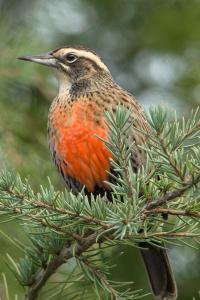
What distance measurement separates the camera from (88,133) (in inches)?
187

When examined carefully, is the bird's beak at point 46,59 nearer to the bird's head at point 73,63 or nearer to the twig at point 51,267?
the bird's head at point 73,63

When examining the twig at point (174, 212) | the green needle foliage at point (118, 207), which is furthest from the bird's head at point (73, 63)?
the twig at point (174, 212)

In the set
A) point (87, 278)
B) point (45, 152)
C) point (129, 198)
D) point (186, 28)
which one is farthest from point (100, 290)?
point (186, 28)

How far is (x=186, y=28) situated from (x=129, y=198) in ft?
13.3

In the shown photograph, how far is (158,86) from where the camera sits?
6.86m

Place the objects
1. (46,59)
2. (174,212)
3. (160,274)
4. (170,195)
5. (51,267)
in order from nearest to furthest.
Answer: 1. (170,195)
2. (174,212)
3. (51,267)
4. (160,274)
5. (46,59)

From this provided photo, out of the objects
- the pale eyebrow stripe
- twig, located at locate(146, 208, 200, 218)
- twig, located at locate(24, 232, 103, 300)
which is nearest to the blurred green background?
the pale eyebrow stripe

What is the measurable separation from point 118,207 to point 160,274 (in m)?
1.86

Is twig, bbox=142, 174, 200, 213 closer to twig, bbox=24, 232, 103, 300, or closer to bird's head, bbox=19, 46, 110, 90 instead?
twig, bbox=24, 232, 103, 300

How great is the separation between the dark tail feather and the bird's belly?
58 cm

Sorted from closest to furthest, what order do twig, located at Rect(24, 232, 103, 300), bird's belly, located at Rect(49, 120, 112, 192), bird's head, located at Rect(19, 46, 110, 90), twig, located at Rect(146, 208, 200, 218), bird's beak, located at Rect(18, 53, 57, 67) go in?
1. twig, located at Rect(146, 208, 200, 218)
2. twig, located at Rect(24, 232, 103, 300)
3. bird's belly, located at Rect(49, 120, 112, 192)
4. bird's beak, located at Rect(18, 53, 57, 67)
5. bird's head, located at Rect(19, 46, 110, 90)

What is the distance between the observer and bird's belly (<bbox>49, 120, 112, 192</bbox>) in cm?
469

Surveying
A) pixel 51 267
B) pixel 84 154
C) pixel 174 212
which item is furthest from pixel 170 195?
pixel 84 154

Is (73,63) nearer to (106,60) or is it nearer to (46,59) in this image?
(46,59)
